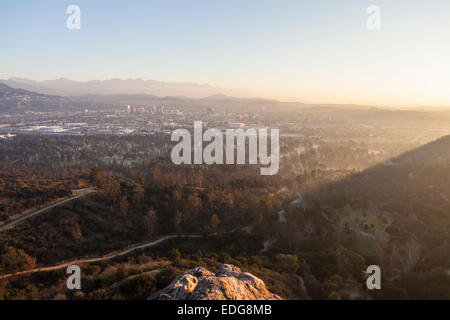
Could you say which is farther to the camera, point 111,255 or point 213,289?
point 111,255

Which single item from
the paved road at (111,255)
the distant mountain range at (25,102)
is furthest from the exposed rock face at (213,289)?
the distant mountain range at (25,102)

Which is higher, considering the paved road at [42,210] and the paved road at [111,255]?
the paved road at [42,210]

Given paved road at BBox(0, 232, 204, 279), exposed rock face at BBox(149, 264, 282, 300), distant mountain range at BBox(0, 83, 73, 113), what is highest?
distant mountain range at BBox(0, 83, 73, 113)

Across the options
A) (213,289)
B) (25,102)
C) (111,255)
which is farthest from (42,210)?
(25,102)

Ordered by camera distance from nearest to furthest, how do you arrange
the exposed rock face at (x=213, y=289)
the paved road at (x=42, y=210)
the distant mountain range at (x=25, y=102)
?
the exposed rock face at (x=213, y=289)
the paved road at (x=42, y=210)
the distant mountain range at (x=25, y=102)

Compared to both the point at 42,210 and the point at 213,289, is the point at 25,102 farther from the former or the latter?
the point at 213,289

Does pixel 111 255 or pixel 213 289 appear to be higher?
pixel 213 289

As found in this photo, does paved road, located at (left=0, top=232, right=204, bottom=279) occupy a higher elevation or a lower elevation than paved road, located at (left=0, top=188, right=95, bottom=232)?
lower

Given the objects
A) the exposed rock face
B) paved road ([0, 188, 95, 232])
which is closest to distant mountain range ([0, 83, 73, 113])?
paved road ([0, 188, 95, 232])

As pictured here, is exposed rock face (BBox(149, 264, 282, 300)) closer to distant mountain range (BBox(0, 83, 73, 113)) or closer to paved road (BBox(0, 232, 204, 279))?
paved road (BBox(0, 232, 204, 279))

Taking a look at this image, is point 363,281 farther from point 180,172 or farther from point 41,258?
point 180,172

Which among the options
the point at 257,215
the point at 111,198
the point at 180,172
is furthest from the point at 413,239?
the point at 180,172

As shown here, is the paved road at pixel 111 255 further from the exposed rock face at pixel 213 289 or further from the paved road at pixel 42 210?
the exposed rock face at pixel 213 289
